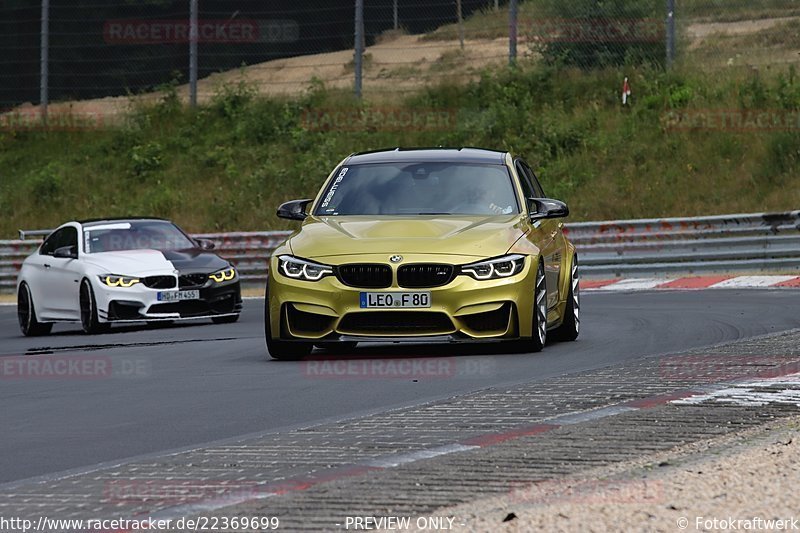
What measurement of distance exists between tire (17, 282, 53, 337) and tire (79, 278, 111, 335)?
1020 mm

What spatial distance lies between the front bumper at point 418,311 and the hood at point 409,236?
0.38ft

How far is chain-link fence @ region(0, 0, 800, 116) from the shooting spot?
32.0 meters

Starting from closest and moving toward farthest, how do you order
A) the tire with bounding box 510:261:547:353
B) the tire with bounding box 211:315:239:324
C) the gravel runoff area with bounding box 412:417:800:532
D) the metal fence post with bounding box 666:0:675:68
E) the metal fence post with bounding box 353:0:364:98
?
the gravel runoff area with bounding box 412:417:800:532 → the tire with bounding box 510:261:547:353 → the tire with bounding box 211:315:239:324 → the metal fence post with bounding box 666:0:675:68 → the metal fence post with bounding box 353:0:364:98

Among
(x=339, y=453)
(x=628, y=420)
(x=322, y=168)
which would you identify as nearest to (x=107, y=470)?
(x=339, y=453)

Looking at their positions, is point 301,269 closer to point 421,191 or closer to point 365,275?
point 365,275

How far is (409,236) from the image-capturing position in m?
11.7

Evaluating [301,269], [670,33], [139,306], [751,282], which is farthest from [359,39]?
[301,269]

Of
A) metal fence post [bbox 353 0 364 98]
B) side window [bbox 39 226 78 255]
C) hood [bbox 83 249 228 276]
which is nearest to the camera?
hood [bbox 83 249 228 276]

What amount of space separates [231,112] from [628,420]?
29111mm

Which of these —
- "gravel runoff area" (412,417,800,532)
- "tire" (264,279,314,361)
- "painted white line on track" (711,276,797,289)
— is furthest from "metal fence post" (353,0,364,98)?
"gravel runoff area" (412,417,800,532)

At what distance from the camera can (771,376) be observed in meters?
9.82

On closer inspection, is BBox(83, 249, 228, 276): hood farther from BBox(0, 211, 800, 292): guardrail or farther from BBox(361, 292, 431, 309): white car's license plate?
BBox(0, 211, 800, 292): guardrail

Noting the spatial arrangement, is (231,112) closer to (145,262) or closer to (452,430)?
(145,262)

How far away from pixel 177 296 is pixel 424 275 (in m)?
6.54
